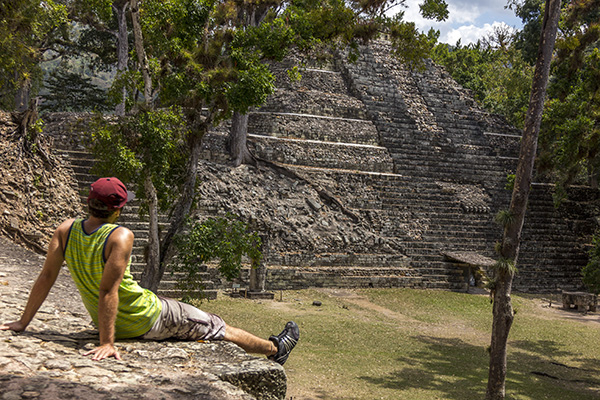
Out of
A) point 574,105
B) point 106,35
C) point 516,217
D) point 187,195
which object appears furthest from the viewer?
point 106,35

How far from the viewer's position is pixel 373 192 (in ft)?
55.0

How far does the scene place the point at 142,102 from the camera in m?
7.18

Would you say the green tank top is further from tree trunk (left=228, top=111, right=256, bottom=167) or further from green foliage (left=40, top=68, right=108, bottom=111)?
green foliage (left=40, top=68, right=108, bottom=111)

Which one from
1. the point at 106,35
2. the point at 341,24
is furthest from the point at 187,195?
the point at 106,35

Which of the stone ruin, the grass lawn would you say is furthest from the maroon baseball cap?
the stone ruin

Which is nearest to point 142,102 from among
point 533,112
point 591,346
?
point 533,112

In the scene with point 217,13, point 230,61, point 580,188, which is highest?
point 217,13

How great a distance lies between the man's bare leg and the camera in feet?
11.5

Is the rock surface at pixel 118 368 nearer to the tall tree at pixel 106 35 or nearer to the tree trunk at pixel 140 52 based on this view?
the tree trunk at pixel 140 52

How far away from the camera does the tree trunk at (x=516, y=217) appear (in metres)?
6.16

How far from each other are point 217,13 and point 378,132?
1217 cm

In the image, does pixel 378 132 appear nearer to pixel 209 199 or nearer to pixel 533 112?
pixel 209 199

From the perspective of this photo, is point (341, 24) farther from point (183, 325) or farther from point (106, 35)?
point (106, 35)

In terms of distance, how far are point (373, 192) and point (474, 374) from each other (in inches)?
374
